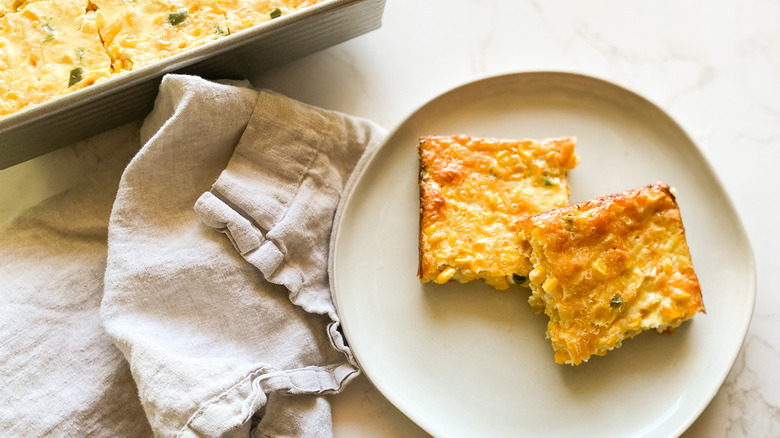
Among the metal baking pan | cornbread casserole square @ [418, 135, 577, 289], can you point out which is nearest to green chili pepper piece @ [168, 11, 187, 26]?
the metal baking pan

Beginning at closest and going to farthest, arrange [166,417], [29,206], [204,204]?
[166,417] < [204,204] < [29,206]

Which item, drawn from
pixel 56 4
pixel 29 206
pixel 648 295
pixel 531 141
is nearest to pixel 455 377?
pixel 648 295

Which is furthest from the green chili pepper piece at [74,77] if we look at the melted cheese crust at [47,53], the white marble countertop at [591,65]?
the white marble countertop at [591,65]

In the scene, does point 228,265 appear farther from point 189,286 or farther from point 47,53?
point 47,53

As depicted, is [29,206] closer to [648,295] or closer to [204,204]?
[204,204]

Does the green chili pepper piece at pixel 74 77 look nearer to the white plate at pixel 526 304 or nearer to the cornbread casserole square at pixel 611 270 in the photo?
the white plate at pixel 526 304

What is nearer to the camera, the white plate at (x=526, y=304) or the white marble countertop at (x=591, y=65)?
the white plate at (x=526, y=304)
